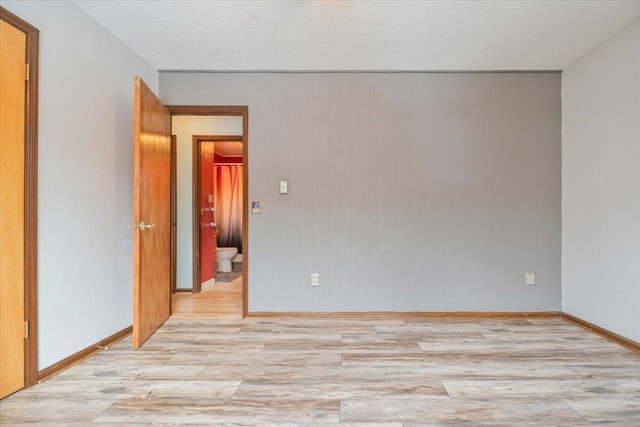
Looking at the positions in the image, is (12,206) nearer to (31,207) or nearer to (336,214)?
(31,207)

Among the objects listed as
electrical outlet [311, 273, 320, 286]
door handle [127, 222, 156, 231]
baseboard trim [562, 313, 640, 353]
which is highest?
door handle [127, 222, 156, 231]

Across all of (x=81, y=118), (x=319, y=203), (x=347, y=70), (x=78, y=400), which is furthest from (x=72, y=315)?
(x=347, y=70)

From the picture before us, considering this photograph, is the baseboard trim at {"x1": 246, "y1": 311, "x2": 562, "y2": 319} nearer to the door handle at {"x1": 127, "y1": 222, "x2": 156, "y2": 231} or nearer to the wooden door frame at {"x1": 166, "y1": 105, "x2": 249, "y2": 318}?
the wooden door frame at {"x1": 166, "y1": 105, "x2": 249, "y2": 318}

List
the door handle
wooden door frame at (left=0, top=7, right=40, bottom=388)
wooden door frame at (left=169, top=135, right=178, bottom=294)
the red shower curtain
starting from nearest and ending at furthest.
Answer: wooden door frame at (left=0, top=7, right=40, bottom=388), the door handle, wooden door frame at (left=169, top=135, right=178, bottom=294), the red shower curtain

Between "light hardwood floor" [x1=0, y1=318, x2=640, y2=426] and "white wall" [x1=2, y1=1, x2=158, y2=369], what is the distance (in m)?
0.31

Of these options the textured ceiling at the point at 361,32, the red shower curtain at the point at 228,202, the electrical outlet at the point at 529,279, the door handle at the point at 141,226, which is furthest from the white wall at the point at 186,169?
the electrical outlet at the point at 529,279

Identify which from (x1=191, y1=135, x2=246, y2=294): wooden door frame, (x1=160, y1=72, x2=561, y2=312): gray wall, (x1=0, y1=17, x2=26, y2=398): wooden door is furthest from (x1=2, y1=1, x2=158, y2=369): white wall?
(x1=191, y1=135, x2=246, y2=294): wooden door frame

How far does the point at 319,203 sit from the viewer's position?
3.21 metres

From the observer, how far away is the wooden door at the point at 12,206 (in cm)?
176

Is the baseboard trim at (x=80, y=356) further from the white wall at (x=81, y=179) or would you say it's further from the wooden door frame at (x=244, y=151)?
the wooden door frame at (x=244, y=151)

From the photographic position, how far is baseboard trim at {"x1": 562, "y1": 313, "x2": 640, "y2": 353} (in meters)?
2.42

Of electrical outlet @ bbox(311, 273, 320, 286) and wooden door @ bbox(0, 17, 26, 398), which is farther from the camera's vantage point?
electrical outlet @ bbox(311, 273, 320, 286)

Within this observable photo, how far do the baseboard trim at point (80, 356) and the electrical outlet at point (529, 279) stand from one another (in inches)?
148

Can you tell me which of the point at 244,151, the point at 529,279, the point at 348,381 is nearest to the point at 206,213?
the point at 244,151
